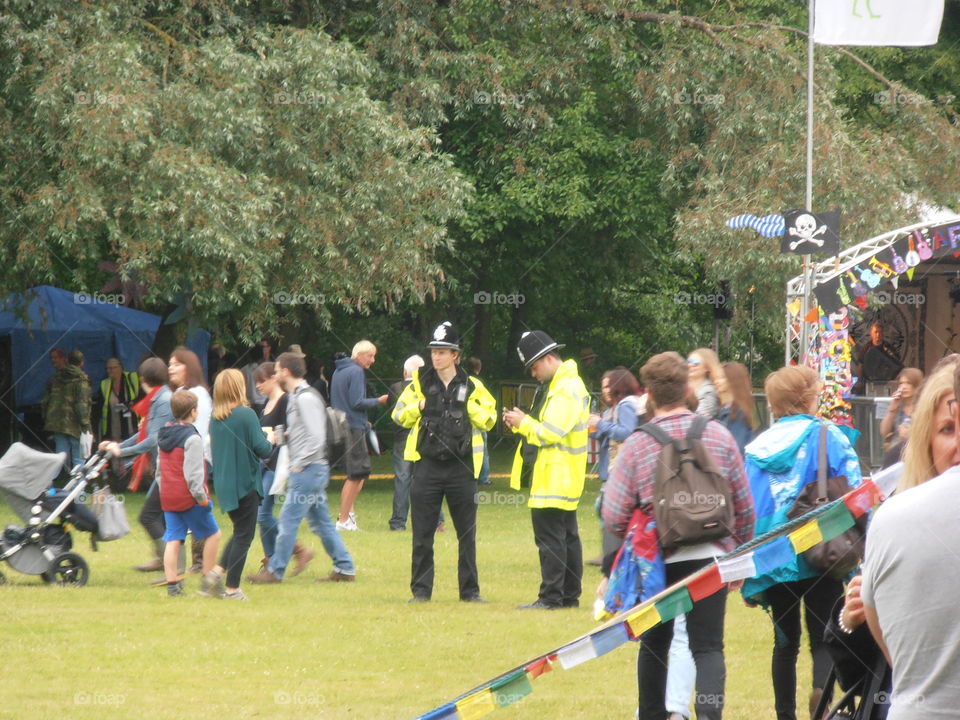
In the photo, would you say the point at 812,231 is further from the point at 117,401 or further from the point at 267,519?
the point at 117,401

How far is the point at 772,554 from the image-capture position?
195 inches

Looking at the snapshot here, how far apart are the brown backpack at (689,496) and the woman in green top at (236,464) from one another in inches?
197

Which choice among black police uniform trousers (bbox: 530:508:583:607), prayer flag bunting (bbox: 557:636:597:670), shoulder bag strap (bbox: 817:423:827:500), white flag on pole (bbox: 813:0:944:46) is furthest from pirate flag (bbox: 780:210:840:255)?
prayer flag bunting (bbox: 557:636:597:670)

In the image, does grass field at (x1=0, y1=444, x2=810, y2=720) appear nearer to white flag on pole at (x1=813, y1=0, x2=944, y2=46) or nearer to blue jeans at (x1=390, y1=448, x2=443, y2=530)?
blue jeans at (x1=390, y1=448, x2=443, y2=530)

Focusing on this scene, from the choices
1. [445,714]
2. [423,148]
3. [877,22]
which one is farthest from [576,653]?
[423,148]

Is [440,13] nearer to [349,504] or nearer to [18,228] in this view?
[18,228]

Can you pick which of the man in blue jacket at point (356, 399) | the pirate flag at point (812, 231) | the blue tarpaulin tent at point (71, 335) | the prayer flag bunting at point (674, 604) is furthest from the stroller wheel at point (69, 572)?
the blue tarpaulin tent at point (71, 335)

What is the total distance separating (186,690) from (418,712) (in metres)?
1.29

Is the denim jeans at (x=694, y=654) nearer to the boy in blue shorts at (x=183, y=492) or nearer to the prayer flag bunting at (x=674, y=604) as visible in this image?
the prayer flag bunting at (x=674, y=604)

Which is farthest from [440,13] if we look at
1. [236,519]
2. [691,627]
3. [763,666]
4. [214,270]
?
[691,627]

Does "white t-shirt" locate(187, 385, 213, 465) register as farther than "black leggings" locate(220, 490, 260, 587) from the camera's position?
Yes

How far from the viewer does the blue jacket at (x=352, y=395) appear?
45.0 feet

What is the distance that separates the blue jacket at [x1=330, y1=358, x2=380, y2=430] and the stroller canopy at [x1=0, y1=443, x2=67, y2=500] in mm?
3764

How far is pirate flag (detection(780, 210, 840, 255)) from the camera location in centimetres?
1530
